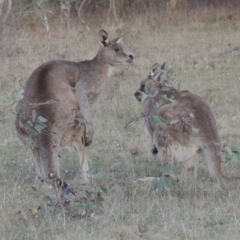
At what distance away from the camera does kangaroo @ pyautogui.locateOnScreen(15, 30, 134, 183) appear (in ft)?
17.2

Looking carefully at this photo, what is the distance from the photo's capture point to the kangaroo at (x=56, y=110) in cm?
525

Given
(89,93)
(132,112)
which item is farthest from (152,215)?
(132,112)

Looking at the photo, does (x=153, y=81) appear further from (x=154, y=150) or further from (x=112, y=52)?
(x=154, y=150)

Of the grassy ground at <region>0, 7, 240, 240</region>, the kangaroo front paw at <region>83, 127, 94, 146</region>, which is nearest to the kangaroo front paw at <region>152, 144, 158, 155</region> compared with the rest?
the grassy ground at <region>0, 7, 240, 240</region>

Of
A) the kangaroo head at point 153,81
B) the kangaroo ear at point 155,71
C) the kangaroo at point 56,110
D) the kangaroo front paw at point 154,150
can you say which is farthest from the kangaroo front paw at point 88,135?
the kangaroo ear at point 155,71

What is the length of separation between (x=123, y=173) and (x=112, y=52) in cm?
168

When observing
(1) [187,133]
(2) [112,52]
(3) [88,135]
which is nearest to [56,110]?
(3) [88,135]

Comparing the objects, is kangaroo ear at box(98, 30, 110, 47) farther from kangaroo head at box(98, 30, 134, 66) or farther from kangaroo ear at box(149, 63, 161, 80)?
kangaroo ear at box(149, 63, 161, 80)

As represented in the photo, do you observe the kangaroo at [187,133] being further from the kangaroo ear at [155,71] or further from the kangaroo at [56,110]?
the kangaroo ear at [155,71]

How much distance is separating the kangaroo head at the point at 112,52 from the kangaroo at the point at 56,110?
0.14 metres

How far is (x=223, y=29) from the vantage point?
16.0 meters

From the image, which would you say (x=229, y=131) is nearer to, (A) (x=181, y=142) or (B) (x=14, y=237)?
(A) (x=181, y=142)

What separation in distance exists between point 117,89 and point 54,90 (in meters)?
3.74

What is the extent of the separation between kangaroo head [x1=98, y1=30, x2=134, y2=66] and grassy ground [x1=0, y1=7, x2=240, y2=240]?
717mm
